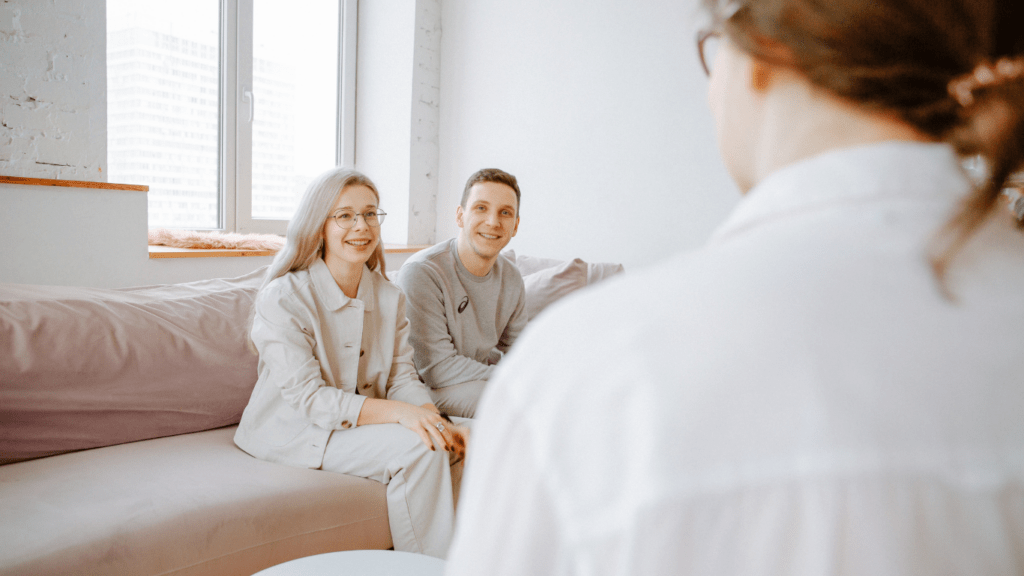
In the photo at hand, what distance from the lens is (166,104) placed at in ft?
10.6

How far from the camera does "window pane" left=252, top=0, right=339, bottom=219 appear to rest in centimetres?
370

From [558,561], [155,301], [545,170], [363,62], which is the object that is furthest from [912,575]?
[363,62]

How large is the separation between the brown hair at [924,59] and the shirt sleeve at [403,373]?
1.71 metres

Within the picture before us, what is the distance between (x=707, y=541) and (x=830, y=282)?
0.42ft

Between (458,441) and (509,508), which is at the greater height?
(509,508)

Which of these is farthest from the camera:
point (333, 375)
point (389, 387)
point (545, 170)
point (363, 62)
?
point (363, 62)

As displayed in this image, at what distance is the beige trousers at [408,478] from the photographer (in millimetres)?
1669

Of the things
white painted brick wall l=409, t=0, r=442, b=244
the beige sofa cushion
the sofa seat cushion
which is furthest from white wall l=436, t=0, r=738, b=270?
the sofa seat cushion

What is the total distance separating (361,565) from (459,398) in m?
1.03

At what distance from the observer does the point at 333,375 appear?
1.85 m

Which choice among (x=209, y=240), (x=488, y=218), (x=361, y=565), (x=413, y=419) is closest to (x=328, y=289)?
(x=413, y=419)

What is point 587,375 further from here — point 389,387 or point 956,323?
point 389,387

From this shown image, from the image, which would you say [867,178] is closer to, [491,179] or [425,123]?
[491,179]

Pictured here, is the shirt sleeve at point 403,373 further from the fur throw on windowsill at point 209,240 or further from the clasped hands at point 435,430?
the fur throw on windowsill at point 209,240
